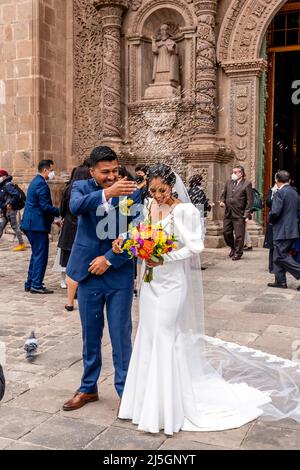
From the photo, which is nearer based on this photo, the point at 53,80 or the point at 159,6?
the point at 159,6

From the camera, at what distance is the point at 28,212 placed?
8.51m

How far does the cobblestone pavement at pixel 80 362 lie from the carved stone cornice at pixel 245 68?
16.5 feet

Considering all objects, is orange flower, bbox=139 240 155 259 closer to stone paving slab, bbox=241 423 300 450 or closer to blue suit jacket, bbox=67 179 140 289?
blue suit jacket, bbox=67 179 140 289

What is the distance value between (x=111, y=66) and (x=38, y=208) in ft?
22.9

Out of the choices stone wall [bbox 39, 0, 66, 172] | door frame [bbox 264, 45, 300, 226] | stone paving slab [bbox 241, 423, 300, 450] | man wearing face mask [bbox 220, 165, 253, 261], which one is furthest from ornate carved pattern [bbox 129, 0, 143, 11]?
stone paving slab [bbox 241, 423, 300, 450]

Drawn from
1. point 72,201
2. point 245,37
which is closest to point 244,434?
point 72,201

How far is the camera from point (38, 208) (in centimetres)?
852

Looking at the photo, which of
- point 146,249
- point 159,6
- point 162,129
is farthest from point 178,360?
point 159,6

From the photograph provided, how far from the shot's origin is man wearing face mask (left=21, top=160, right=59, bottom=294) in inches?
332

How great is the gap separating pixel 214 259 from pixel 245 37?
17.4 feet

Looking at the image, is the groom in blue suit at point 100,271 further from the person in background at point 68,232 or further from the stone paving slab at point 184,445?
the person in background at point 68,232

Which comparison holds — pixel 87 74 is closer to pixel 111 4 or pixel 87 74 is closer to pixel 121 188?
pixel 111 4
